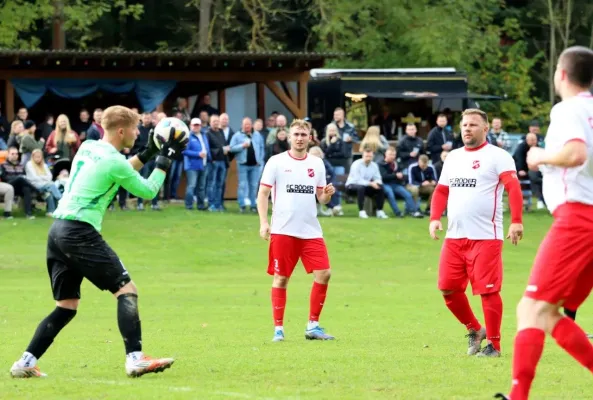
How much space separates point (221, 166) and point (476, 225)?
17.3 m

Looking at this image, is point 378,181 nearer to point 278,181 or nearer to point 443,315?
point 443,315

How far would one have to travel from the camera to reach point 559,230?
7.62m

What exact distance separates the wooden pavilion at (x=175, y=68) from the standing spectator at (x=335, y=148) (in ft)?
11.0

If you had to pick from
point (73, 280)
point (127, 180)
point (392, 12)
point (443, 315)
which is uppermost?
point (392, 12)

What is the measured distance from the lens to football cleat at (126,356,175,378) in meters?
9.40

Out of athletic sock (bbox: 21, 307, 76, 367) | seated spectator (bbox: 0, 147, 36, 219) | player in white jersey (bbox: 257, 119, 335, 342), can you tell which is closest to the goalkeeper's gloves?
athletic sock (bbox: 21, 307, 76, 367)

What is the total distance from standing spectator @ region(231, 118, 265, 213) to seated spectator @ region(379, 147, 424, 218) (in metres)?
2.71

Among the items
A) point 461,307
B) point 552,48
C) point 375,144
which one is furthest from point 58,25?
point 461,307

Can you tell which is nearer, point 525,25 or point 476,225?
point 476,225

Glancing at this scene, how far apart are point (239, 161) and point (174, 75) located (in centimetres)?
548

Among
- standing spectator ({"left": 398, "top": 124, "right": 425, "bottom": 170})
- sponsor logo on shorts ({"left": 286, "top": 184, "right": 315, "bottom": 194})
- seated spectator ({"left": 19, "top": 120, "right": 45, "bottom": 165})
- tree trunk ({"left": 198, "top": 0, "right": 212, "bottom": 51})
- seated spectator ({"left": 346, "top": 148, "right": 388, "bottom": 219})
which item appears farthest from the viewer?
tree trunk ({"left": 198, "top": 0, "right": 212, "bottom": 51})

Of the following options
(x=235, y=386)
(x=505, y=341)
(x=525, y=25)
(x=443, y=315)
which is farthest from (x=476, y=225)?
(x=525, y=25)

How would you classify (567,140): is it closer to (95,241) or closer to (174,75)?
(95,241)

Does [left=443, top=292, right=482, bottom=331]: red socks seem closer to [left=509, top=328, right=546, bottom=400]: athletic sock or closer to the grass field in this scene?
the grass field
